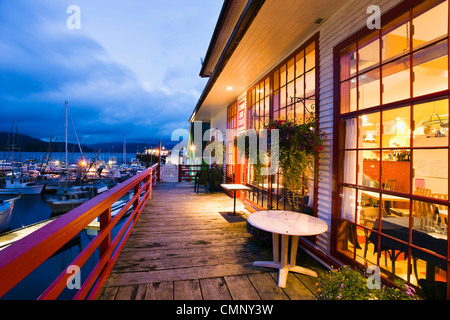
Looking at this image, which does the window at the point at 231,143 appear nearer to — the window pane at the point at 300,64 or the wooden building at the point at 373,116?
the wooden building at the point at 373,116

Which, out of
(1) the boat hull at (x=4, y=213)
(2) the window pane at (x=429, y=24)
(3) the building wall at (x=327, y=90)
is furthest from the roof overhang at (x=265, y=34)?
(1) the boat hull at (x=4, y=213)

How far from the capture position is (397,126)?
254cm

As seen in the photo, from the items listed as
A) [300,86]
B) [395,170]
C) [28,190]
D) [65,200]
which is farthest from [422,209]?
[28,190]

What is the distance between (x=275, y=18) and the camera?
110 inches

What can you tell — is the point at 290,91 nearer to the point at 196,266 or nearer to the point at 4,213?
the point at 196,266

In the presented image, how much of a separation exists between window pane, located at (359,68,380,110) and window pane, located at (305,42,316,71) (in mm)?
975

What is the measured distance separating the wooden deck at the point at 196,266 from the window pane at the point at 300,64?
2.97m

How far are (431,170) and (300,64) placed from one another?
7.81 ft

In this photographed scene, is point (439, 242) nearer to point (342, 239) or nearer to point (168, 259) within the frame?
point (342, 239)

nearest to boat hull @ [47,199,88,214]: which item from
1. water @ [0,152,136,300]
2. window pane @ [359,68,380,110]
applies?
water @ [0,152,136,300]

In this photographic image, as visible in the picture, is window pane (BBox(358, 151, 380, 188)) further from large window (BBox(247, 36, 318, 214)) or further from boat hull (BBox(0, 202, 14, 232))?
boat hull (BBox(0, 202, 14, 232))

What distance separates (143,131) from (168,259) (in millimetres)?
146404

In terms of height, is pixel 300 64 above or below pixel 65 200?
above

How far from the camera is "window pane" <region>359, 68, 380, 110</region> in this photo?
7.43ft
